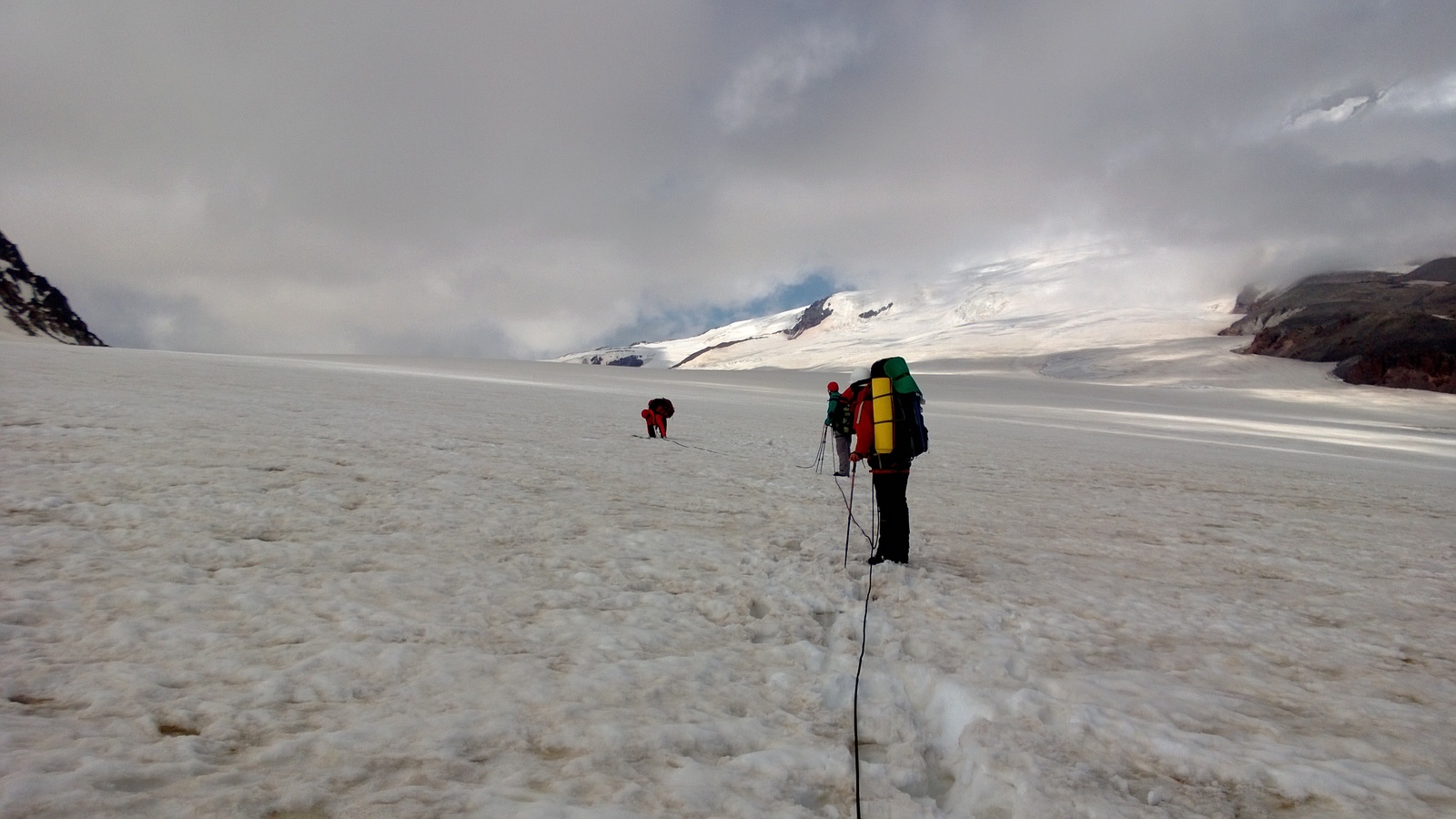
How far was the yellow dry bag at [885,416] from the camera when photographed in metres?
5.18

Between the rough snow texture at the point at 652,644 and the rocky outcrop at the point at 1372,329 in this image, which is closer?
the rough snow texture at the point at 652,644

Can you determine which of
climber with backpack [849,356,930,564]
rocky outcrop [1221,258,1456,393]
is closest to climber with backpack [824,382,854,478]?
climber with backpack [849,356,930,564]

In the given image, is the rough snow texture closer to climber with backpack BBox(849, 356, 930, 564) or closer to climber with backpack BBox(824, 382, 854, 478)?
climber with backpack BBox(849, 356, 930, 564)

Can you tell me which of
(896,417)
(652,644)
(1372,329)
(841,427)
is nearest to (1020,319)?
(1372,329)

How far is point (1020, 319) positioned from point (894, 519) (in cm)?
11446

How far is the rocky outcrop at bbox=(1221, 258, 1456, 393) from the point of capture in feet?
187

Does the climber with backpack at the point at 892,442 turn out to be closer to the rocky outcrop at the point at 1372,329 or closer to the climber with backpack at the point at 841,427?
the climber with backpack at the point at 841,427

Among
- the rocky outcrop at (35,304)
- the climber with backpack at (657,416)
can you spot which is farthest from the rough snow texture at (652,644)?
the rocky outcrop at (35,304)

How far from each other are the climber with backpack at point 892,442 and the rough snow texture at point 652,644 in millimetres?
311

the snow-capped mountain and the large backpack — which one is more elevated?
the snow-capped mountain

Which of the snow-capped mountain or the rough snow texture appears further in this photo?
the snow-capped mountain

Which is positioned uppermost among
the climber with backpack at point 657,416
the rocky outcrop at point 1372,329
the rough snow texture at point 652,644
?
the rocky outcrop at point 1372,329

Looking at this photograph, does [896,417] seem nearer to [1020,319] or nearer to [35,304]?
[1020,319]

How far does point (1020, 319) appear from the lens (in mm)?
108562
